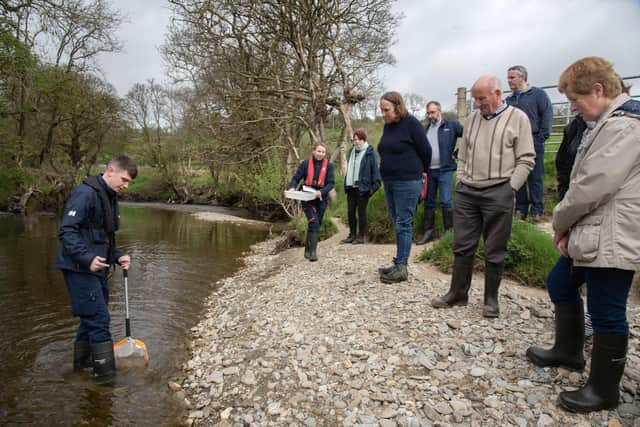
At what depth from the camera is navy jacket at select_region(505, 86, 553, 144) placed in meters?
6.73

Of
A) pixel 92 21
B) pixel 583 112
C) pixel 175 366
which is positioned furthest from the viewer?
pixel 92 21

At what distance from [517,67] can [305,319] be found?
16.8 feet

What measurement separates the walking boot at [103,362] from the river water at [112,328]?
0.09 metres

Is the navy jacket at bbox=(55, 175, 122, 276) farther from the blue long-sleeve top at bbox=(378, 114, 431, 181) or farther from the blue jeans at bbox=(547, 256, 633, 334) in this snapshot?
the blue jeans at bbox=(547, 256, 633, 334)

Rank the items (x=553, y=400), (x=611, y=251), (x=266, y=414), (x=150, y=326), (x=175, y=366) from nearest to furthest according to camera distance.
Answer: (x=611, y=251) → (x=553, y=400) → (x=266, y=414) → (x=175, y=366) → (x=150, y=326)

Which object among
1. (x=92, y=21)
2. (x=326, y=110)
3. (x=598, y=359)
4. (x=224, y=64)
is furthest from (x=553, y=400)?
(x=92, y=21)

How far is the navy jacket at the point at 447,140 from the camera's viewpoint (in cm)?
714

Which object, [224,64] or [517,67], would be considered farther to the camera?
[224,64]

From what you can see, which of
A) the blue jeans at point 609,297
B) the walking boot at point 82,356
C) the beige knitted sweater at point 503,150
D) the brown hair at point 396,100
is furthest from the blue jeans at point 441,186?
the walking boot at point 82,356

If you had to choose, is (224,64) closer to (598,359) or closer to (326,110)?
(326,110)

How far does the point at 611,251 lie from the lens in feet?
8.03

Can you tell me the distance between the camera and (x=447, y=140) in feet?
23.5

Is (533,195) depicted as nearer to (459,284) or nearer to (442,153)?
(442,153)

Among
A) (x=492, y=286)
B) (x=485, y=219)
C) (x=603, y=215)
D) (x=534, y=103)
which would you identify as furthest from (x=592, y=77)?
(x=534, y=103)
